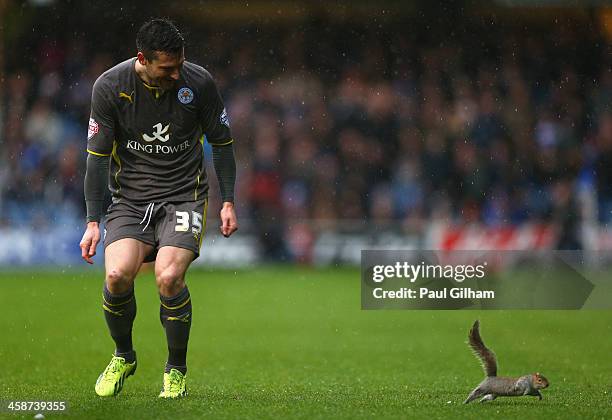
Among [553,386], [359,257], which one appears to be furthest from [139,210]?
[359,257]

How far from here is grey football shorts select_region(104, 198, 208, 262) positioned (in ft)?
19.1

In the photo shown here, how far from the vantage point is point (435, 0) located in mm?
21062

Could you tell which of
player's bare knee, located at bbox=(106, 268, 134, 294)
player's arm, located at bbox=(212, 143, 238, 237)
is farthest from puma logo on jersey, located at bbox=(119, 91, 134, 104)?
player's bare knee, located at bbox=(106, 268, 134, 294)

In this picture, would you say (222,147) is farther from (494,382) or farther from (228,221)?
(494,382)

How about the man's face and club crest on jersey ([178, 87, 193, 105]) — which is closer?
the man's face

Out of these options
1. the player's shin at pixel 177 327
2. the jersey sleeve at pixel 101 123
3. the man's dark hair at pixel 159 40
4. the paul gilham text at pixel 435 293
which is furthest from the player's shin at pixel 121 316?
→ the paul gilham text at pixel 435 293

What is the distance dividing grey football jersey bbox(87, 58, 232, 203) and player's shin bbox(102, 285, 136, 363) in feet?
1.69

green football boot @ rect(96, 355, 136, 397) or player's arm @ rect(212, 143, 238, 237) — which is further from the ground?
player's arm @ rect(212, 143, 238, 237)

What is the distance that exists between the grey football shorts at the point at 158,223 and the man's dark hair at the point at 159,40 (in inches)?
32.0

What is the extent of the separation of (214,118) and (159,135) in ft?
0.99

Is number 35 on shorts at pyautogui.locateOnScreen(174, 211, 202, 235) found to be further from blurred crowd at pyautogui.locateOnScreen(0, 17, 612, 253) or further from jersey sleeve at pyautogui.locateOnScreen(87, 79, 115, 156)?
blurred crowd at pyautogui.locateOnScreen(0, 17, 612, 253)

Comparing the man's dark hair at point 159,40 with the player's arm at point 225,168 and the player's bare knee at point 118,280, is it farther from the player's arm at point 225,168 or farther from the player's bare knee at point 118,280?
the player's bare knee at point 118,280

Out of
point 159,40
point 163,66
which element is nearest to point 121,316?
point 163,66

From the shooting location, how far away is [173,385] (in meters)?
5.80
